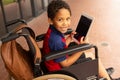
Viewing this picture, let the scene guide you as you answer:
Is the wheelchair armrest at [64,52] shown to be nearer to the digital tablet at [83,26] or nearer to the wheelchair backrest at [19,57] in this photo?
the wheelchair backrest at [19,57]

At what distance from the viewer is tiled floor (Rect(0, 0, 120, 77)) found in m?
2.73

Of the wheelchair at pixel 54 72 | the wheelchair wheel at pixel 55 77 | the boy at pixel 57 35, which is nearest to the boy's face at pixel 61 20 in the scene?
the boy at pixel 57 35

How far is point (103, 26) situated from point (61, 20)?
2343mm

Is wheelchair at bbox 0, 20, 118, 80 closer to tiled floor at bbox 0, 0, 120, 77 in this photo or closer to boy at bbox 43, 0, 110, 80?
boy at bbox 43, 0, 110, 80

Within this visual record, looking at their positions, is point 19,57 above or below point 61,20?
below

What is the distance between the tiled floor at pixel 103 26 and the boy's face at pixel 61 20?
395 millimetres

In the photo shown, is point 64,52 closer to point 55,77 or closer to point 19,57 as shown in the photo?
point 55,77

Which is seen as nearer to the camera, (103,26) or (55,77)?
(55,77)

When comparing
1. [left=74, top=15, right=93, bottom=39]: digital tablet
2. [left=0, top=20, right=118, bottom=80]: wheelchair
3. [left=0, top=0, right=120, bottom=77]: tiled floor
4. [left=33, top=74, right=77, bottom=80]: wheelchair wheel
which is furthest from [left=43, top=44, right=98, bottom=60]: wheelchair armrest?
[left=0, top=0, right=120, bottom=77]: tiled floor

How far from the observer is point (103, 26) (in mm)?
3816

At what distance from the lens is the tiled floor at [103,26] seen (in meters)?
2.73

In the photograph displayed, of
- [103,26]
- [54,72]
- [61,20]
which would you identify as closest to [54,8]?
[61,20]

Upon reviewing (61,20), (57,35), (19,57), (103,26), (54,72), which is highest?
(61,20)

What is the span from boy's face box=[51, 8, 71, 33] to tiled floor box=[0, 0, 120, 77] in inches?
15.6
